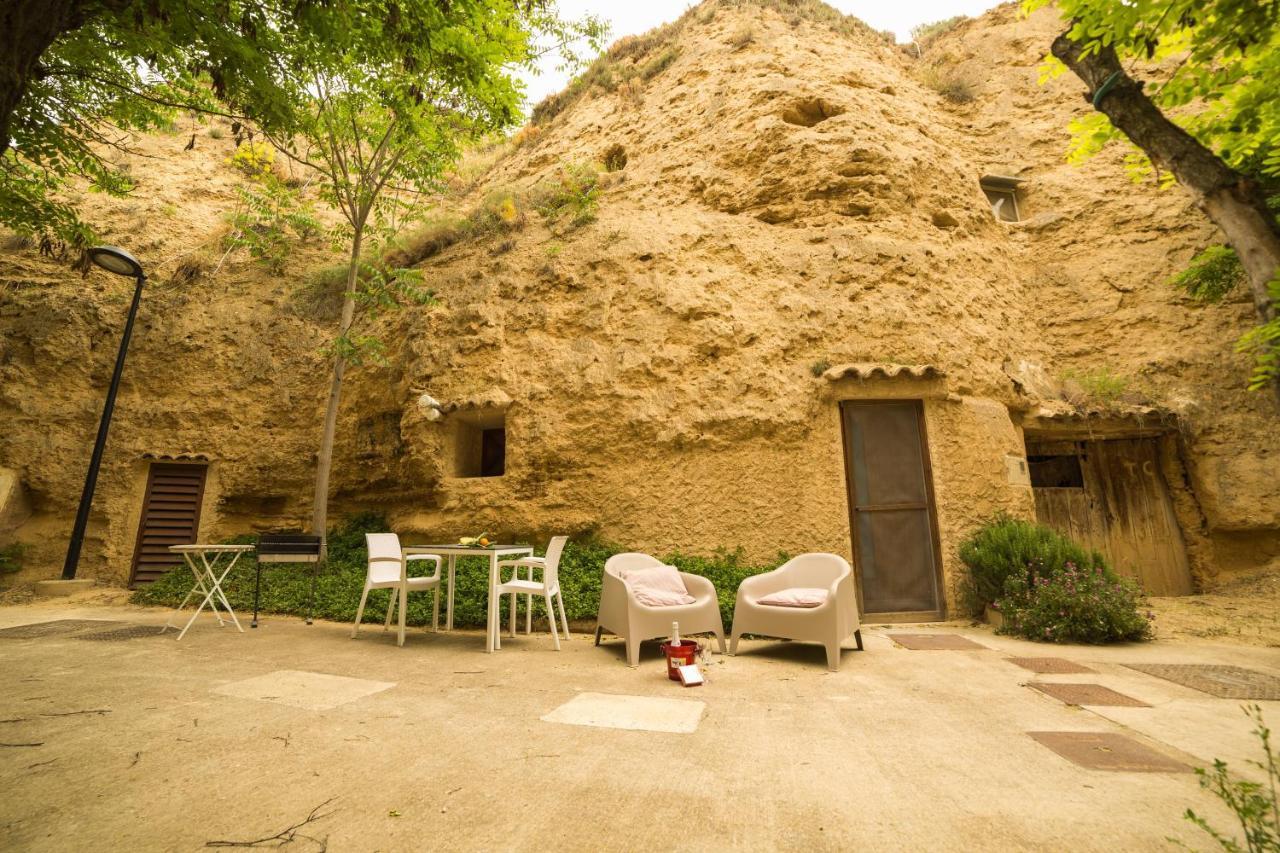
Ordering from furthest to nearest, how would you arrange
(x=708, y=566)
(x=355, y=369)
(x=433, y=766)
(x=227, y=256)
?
(x=227, y=256)
(x=355, y=369)
(x=708, y=566)
(x=433, y=766)

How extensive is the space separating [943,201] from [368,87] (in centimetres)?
840

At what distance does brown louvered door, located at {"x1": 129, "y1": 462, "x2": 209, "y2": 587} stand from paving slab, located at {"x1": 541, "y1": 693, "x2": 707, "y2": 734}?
839 centimetres

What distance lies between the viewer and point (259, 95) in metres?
4.79

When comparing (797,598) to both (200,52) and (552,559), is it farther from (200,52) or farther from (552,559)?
(200,52)

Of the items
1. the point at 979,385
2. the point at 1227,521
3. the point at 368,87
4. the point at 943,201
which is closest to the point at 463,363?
the point at 368,87

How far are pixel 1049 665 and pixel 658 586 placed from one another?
10.4ft

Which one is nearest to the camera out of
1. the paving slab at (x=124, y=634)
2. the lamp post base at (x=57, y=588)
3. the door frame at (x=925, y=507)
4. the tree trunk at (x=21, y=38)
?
the tree trunk at (x=21, y=38)

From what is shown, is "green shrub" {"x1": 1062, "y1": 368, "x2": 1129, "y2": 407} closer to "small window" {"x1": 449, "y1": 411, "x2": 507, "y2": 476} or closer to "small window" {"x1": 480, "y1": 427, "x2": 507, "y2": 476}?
"small window" {"x1": 449, "y1": 411, "x2": 507, "y2": 476}

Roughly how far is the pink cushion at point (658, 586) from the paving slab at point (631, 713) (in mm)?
1314

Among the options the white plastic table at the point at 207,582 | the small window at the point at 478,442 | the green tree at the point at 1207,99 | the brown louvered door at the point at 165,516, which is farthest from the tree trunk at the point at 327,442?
the green tree at the point at 1207,99

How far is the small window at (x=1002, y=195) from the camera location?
9.87 metres

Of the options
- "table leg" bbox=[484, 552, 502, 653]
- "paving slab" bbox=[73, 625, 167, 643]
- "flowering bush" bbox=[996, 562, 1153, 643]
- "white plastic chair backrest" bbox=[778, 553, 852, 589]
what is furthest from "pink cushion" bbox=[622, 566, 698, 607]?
"paving slab" bbox=[73, 625, 167, 643]

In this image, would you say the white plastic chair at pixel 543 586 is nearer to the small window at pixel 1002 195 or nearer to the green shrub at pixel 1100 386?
the green shrub at pixel 1100 386

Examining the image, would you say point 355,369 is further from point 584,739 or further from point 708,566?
point 584,739
